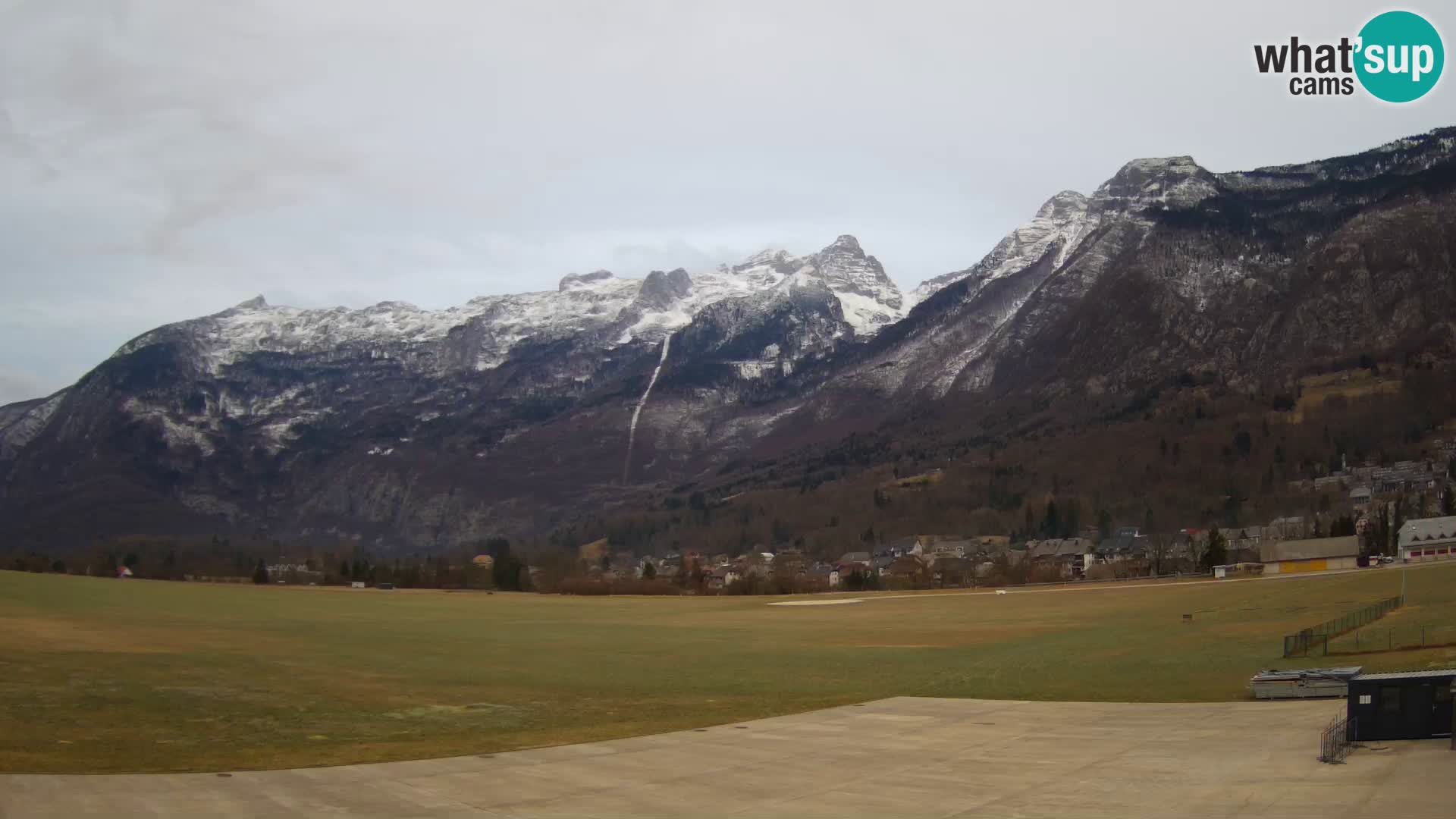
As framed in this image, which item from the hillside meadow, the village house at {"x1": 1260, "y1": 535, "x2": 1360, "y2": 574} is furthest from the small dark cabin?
the village house at {"x1": 1260, "y1": 535, "x2": 1360, "y2": 574}

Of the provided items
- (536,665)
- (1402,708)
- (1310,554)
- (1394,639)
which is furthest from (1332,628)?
(1310,554)

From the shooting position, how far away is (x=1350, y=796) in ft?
86.1

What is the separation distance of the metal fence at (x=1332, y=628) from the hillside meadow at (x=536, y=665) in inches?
46.7

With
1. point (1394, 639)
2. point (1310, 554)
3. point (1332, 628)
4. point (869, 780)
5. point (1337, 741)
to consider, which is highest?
point (1310, 554)

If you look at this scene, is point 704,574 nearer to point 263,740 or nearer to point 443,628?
point 443,628

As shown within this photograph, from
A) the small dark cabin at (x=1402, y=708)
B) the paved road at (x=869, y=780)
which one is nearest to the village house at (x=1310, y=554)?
the paved road at (x=869, y=780)

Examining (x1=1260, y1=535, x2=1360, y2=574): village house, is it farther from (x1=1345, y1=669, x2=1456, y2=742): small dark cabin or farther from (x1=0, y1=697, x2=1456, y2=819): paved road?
(x1=1345, y1=669, x2=1456, y2=742): small dark cabin

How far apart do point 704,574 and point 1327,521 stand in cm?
10130

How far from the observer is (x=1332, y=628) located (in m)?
62.3

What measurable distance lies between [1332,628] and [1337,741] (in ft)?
114

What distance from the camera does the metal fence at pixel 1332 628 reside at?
5312 cm

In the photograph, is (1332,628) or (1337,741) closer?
(1337,741)

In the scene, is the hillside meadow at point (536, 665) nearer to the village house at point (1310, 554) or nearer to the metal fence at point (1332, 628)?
the metal fence at point (1332, 628)

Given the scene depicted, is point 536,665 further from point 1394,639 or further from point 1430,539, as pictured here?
point 1430,539
